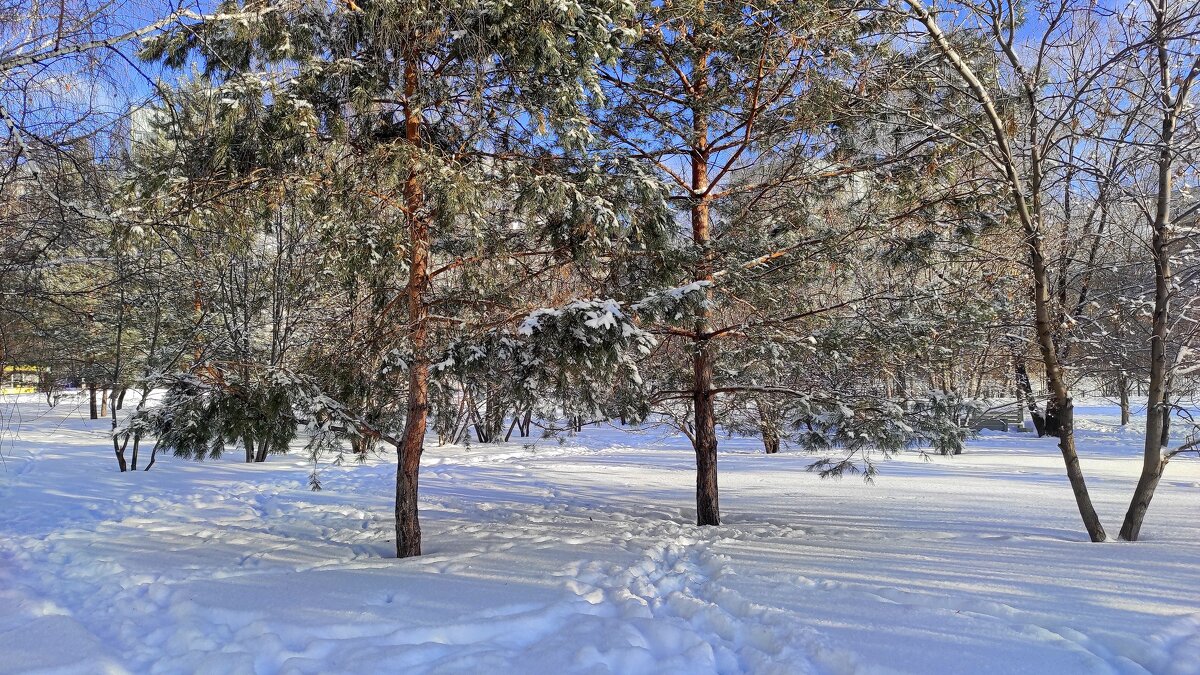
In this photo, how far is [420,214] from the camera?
5074mm


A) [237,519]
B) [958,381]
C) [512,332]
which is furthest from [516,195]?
[958,381]

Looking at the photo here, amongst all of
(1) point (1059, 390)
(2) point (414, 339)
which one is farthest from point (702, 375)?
(1) point (1059, 390)

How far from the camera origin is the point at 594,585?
4359mm

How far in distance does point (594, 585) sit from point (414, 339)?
2.65 meters

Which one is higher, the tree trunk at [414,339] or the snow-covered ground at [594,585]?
the tree trunk at [414,339]

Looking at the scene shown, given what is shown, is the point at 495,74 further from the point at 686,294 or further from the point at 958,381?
the point at 958,381

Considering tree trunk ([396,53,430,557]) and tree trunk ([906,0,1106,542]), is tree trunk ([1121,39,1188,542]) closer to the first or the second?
tree trunk ([906,0,1106,542])

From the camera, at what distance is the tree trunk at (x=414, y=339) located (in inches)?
202

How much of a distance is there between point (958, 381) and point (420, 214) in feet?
24.2

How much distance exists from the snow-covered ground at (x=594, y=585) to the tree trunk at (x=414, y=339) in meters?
0.45

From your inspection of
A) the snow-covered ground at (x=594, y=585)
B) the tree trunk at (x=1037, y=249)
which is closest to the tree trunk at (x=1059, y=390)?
the tree trunk at (x=1037, y=249)

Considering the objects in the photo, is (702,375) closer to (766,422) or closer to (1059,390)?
(766,422)

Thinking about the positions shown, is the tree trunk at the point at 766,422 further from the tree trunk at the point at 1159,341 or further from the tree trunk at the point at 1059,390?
the tree trunk at the point at 1159,341

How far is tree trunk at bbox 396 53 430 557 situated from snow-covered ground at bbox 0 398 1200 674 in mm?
453
